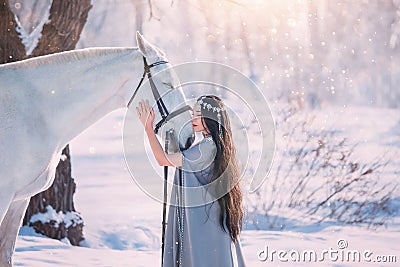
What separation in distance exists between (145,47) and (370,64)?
708 cm

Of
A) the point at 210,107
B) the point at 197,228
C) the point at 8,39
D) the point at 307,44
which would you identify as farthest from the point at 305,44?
the point at 197,228

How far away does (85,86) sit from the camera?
113 inches

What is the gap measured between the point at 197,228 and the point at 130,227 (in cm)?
339

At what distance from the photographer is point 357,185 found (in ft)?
22.0

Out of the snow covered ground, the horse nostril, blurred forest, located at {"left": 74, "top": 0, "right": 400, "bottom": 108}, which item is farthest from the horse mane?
blurred forest, located at {"left": 74, "top": 0, "right": 400, "bottom": 108}

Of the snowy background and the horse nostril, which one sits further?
the snowy background

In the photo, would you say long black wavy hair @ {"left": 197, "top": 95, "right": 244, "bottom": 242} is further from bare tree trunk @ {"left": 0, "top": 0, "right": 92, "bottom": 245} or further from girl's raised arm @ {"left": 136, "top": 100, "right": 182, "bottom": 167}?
bare tree trunk @ {"left": 0, "top": 0, "right": 92, "bottom": 245}

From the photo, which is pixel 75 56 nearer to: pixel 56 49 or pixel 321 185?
pixel 56 49

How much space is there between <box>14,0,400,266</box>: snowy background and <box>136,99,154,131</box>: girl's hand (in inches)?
62.9

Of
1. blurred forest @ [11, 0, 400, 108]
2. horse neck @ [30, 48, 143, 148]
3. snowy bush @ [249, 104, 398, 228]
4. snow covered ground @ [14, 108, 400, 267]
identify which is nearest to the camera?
horse neck @ [30, 48, 143, 148]

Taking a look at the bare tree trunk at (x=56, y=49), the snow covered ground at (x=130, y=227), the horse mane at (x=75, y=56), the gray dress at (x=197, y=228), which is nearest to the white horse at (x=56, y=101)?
the horse mane at (x=75, y=56)

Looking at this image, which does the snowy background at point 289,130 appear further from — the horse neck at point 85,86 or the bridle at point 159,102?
the bridle at point 159,102

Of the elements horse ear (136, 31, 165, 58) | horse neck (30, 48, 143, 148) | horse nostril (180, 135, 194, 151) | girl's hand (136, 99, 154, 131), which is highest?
horse ear (136, 31, 165, 58)

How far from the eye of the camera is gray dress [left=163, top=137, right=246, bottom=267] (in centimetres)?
287
